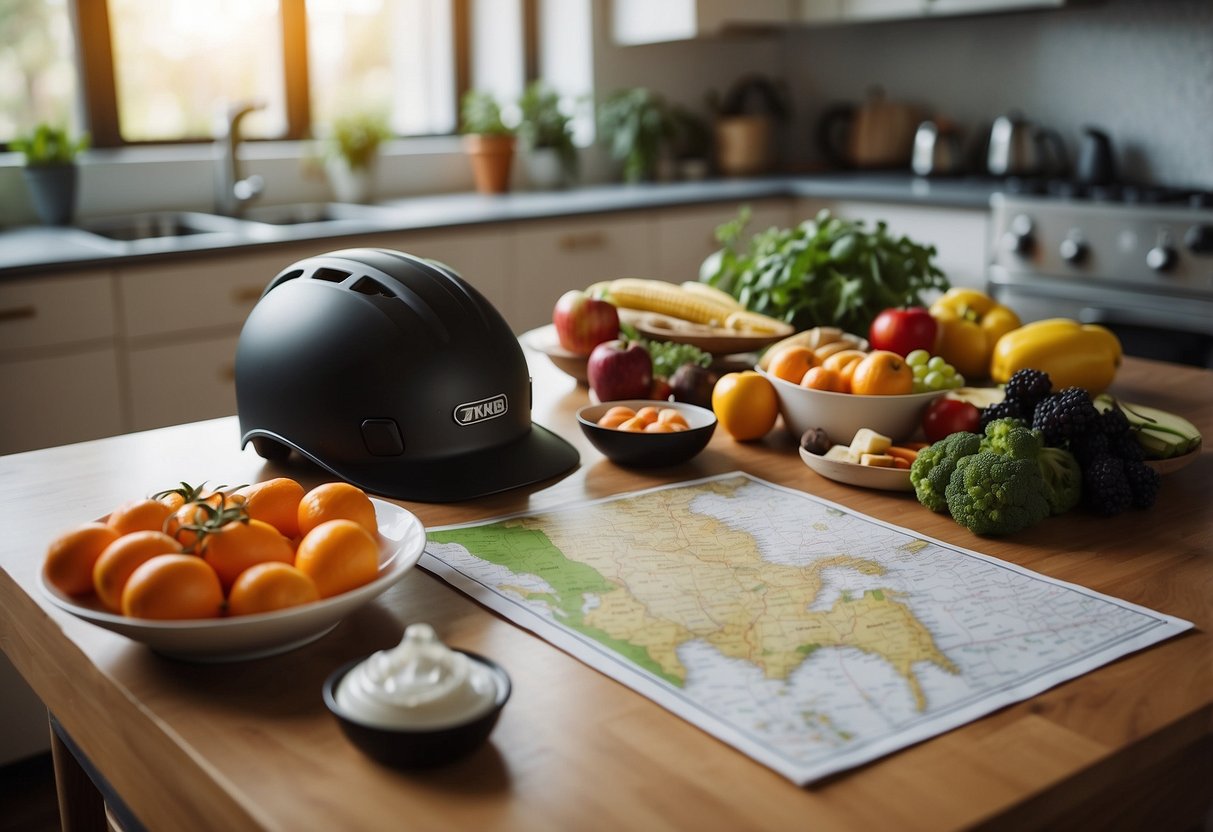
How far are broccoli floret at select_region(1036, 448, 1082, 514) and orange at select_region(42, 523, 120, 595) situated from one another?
2.77 feet

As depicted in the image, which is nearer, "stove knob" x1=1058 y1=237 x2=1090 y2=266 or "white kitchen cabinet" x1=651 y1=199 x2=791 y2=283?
"stove knob" x1=1058 y1=237 x2=1090 y2=266

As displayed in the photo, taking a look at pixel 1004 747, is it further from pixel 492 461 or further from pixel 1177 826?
pixel 492 461

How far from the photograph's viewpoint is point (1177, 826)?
0.89m

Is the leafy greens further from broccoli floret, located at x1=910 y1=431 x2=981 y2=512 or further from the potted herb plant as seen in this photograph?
the potted herb plant

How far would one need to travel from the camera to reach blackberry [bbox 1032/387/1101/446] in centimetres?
117

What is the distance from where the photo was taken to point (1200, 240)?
2865 mm

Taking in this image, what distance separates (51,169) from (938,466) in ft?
8.78

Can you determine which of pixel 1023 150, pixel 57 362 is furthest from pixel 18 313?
pixel 1023 150

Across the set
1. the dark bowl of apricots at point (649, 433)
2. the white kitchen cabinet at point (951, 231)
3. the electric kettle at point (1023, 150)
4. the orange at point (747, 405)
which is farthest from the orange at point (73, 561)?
the electric kettle at point (1023, 150)

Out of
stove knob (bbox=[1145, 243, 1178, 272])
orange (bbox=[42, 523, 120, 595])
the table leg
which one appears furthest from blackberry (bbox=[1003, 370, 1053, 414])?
stove knob (bbox=[1145, 243, 1178, 272])

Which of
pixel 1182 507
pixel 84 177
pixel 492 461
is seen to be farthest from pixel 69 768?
pixel 84 177

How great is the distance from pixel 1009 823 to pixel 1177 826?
29 cm

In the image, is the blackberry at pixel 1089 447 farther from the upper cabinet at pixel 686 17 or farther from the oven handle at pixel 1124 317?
the upper cabinet at pixel 686 17

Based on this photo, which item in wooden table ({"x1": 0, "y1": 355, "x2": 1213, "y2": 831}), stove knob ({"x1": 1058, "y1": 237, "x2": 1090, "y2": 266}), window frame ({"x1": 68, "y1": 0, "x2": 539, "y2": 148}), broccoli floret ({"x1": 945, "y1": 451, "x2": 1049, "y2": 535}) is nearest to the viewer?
wooden table ({"x1": 0, "y1": 355, "x2": 1213, "y2": 831})
